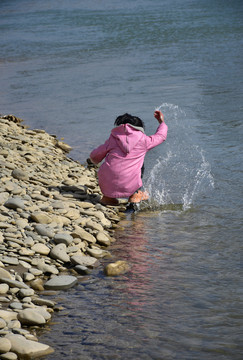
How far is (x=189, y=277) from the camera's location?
4953 millimetres

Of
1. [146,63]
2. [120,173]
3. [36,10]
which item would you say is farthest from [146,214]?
[36,10]

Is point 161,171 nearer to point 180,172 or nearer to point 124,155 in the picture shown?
point 180,172

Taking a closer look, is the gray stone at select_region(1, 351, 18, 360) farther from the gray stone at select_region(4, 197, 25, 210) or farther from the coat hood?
the coat hood

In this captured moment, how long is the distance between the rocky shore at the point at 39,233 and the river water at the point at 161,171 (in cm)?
18

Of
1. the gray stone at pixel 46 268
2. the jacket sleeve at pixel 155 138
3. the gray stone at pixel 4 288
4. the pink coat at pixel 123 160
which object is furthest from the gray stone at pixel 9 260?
the jacket sleeve at pixel 155 138

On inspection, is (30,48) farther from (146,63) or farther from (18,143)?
(18,143)

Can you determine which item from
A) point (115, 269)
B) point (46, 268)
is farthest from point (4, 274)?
point (115, 269)

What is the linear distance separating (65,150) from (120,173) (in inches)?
115

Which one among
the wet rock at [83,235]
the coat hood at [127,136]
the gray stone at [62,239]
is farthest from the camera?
the coat hood at [127,136]

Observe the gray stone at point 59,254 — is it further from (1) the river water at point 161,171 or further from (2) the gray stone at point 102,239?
(2) the gray stone at point 102,239

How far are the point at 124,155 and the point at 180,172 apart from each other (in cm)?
185

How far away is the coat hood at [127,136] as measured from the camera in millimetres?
6527

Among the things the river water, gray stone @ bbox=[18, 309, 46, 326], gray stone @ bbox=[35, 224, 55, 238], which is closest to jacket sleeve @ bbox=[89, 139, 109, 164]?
the river water

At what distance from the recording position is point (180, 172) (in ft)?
27.2
